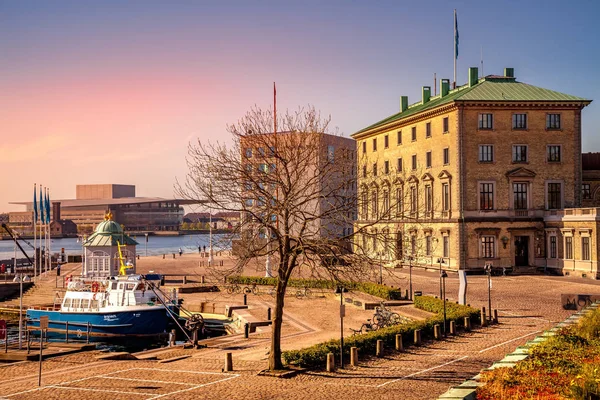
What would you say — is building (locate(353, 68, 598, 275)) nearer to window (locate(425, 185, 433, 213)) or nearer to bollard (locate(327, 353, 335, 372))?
window (locate(425, 185, 433, 213))

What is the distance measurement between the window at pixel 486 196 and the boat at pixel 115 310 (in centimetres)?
3550

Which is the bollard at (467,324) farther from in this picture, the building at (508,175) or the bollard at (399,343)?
the building at (508,175)

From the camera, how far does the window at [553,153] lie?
73.0 metres

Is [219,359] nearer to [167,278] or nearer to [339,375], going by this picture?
[339,375]

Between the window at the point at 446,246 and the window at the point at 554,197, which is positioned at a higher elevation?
the window at the point at 554,197

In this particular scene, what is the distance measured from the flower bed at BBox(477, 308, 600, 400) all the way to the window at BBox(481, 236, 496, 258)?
1800 inches

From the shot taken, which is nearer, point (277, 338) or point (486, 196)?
point (277, 338)

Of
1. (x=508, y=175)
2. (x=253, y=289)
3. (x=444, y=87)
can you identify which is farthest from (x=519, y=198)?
(x=253, y=289)

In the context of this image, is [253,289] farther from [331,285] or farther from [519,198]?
[519,198]

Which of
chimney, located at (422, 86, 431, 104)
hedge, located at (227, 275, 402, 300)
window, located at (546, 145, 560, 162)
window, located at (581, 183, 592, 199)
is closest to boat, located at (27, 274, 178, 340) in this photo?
hedge, located at (227, 275, 402, 300)

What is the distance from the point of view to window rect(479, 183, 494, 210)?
7250 cm

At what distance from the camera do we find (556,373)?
66.6 feet

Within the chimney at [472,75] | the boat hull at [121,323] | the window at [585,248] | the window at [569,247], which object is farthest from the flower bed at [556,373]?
the chimney at [472,75]

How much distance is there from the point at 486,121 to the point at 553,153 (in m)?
7.62
